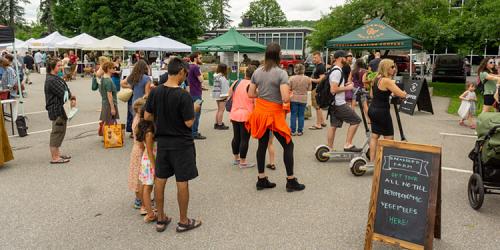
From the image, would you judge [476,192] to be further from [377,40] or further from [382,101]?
[377,40]

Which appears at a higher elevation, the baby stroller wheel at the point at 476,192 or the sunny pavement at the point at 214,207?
the baby stroller wheel at the point at 476,192

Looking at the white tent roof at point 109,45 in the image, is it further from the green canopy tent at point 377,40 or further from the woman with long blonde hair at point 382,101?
the woman with long blonde hair at point 382,101

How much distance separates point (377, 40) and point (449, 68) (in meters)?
11.1

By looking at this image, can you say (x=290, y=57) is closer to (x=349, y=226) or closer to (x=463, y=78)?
(x=463, y=78)

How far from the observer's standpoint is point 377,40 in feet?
50.4

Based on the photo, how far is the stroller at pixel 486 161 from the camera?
4391mm

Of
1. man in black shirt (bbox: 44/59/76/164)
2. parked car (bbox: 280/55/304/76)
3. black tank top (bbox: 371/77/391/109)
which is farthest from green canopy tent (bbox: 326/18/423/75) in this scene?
parked car (bbox: 280/55/304/76)

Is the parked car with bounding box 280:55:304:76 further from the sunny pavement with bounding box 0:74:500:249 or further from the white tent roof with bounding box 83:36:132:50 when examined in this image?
the sunny pavement with bounding box 0:74:500:249

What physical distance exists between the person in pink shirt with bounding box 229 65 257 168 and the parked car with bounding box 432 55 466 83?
21270 mm

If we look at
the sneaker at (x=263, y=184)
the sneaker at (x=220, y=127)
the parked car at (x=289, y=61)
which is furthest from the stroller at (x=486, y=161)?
the parked car at (x=289, y=61)

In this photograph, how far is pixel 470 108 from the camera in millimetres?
10125

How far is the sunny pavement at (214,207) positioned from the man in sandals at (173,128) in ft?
1.94

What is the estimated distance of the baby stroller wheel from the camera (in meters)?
4.48

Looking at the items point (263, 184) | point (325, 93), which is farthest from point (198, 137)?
point (263, 184)
